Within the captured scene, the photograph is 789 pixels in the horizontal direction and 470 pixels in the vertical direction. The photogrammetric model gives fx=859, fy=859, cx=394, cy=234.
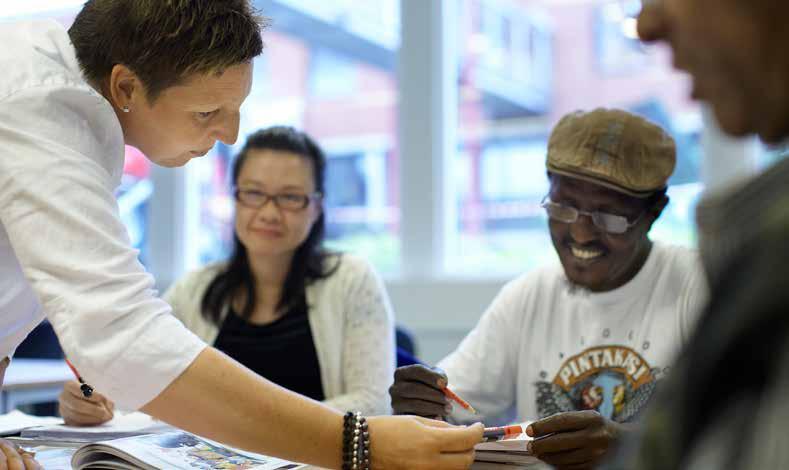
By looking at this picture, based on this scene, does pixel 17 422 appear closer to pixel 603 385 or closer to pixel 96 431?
pixel 96 431

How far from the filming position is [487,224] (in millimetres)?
4188

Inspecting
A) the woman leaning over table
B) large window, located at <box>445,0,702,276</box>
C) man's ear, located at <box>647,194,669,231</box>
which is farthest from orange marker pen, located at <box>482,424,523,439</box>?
large window, located at <box>445,0,702,276</box>

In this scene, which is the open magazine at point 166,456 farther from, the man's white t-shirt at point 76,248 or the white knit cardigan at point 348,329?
the white knit cardigan at point 348,329

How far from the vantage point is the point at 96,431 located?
1.77 m

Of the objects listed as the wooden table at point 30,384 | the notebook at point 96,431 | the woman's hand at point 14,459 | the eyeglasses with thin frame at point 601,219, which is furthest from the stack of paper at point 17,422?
the eyeglasses with thin frame at point 601,219

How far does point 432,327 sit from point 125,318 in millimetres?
2828

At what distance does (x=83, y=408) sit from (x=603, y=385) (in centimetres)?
116

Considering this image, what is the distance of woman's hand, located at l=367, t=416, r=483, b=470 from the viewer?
1208 mm

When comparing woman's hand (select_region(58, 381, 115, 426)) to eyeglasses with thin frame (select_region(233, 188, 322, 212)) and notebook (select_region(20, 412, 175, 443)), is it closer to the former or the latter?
notebook (select_region(20, 412, 175, 443))

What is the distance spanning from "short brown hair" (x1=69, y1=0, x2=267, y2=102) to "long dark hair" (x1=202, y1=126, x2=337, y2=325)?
131 cm

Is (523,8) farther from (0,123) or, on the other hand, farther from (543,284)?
(0,123)

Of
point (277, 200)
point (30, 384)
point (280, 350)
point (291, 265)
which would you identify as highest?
point (277, 200)

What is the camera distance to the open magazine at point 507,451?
54.8 inches

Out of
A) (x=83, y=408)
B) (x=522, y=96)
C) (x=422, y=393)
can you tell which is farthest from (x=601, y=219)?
(x=522, y=96)
